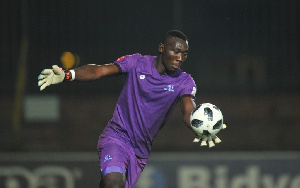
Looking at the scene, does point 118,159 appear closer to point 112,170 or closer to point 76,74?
point 112,170

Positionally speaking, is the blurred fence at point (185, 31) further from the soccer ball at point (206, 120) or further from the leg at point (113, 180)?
the leg at point (113, 180)

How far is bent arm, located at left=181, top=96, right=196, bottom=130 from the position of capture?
19.6 feet

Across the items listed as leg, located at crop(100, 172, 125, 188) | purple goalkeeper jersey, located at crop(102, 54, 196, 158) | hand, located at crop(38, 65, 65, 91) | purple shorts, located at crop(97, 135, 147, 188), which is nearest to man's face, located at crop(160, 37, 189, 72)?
purple goalkeeper jersey, located at crop(102, 54, 196, 158)

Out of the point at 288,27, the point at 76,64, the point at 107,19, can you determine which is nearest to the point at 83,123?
the point at 76,64

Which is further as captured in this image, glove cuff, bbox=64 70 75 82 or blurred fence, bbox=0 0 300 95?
blurred fence, bbox=0 0 300 95

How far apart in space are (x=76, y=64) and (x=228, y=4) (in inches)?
121

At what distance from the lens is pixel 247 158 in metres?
9.25

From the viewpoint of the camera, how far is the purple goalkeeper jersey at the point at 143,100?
247 inches

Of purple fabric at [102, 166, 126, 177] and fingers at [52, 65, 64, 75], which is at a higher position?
fingers at [52, 65, 64, 75]

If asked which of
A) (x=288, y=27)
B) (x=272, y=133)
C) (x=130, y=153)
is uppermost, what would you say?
(x=288, y=27)

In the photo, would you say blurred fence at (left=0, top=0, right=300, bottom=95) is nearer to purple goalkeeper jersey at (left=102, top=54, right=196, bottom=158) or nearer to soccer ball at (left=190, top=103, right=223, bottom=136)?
purple goalkeeper jersey at (left=102, top=54, right=196, bottom=158)

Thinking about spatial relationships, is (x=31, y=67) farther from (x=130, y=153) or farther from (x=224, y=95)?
(x=130, y=153)

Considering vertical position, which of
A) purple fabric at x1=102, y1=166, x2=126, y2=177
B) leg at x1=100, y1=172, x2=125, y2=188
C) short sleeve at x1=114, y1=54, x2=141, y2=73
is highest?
short sleeve at x1=114, y1=54, x2=141, y2=73

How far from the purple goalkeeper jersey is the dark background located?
506cm
